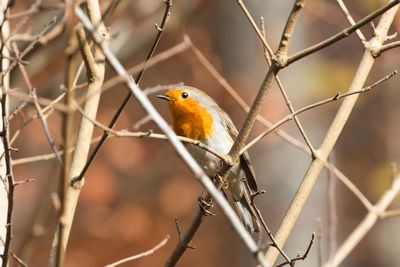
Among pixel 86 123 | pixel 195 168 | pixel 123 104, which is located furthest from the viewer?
pixel 86 123

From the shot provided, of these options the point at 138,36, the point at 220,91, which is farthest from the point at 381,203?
the point at 220,91

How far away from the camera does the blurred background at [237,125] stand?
20.3 ft

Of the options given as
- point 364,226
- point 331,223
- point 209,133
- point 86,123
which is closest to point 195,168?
point 331,223

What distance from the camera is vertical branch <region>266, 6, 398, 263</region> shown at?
6.89ft

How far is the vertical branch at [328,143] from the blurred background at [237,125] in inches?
104

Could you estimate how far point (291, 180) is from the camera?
6219 mm

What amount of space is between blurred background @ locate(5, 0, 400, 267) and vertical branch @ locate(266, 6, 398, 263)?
2.65 meters

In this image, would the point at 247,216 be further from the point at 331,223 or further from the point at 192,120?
the point at 331,223

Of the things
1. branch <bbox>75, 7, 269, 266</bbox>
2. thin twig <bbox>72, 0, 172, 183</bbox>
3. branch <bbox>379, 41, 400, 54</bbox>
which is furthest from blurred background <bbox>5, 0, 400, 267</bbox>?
branch <bbox>75, 7, 269, 266</bbox>

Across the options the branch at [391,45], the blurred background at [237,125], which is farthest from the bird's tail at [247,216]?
the blurred background at [237,125]

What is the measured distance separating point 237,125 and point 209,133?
3.29 m

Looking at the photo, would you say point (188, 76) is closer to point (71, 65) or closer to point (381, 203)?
point (381, 203)

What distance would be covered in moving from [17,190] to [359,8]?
6.70 m

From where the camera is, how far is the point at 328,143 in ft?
7.29
